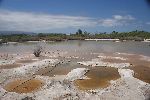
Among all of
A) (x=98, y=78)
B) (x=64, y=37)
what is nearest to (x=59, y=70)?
(x=98, y=78)

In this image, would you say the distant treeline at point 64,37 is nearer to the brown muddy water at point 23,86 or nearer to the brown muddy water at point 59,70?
the brown muddy water at point 59,70

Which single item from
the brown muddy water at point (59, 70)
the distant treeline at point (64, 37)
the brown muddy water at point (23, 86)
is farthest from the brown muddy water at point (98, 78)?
the distant treeline at point (64, 37)

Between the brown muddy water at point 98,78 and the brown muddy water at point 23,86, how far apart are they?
2.53 meters

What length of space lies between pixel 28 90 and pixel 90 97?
12.7 ft

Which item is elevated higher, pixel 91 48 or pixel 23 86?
pixel 91 48

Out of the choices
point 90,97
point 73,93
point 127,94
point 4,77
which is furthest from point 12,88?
point 127,94

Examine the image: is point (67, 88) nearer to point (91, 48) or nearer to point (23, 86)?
point (23, 86)

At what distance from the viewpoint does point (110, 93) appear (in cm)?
1385

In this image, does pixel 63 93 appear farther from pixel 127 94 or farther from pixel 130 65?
pixel 130 65

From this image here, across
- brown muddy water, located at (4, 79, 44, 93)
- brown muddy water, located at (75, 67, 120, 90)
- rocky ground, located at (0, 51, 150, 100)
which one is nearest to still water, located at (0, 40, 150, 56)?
brown muddy water, located at (75, 67, 120, 90)

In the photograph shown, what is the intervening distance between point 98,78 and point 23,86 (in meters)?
5.24

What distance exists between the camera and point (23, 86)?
15625mm

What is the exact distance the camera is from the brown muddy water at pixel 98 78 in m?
15.6

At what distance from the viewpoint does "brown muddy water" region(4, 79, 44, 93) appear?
14836mm
